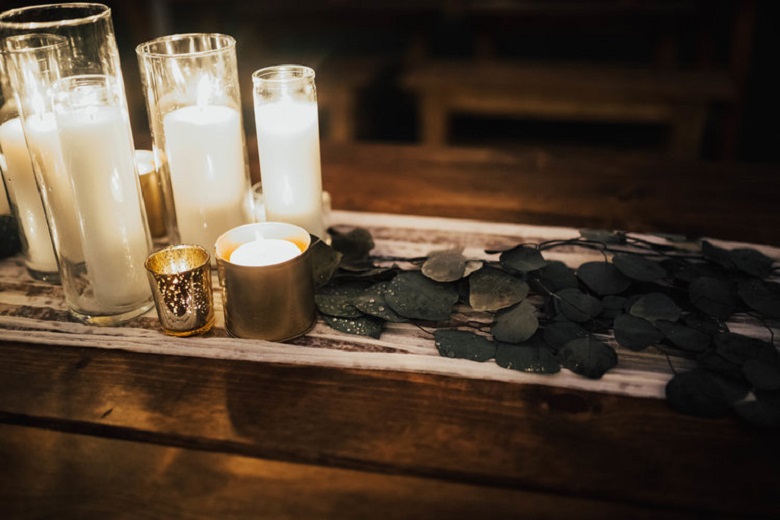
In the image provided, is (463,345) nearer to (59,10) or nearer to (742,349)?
(742,349)

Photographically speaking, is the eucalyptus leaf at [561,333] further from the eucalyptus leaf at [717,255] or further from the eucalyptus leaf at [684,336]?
the eucalyptus leaf at [717,255]

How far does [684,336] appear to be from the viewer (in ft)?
2.14

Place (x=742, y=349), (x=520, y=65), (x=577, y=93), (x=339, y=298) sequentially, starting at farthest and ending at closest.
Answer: (x=520, y=65) → (x=577, y=93) → (x=339, y=298) → (x=742, y=349)

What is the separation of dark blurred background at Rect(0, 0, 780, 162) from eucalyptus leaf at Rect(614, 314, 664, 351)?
1.88 m

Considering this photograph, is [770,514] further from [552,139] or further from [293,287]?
[552,139]

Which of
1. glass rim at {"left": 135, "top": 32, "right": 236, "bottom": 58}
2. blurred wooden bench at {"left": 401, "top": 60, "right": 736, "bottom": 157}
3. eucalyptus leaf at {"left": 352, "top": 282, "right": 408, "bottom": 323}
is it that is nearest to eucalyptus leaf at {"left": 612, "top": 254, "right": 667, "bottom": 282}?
eucalyptus leaf at {"left": 352, "top": 282, "right": 408, "bottom": 323}

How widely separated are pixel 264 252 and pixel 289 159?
0.42 feet

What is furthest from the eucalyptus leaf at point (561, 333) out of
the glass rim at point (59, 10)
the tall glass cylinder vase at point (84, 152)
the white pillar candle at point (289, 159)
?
the glass rim at point (59, 10)

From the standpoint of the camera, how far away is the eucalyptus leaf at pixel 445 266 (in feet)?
2.45

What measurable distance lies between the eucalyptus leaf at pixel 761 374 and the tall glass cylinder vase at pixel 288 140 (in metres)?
0.50

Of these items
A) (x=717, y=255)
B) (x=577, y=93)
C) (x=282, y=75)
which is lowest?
(x=577, y=93)

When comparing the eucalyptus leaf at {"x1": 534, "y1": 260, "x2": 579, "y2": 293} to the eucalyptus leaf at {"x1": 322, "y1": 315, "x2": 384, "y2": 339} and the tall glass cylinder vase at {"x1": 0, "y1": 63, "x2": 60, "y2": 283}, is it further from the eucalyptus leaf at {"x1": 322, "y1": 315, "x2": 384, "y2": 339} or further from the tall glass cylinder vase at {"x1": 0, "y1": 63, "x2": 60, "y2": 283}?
the tall glass cylinder vase at {"x1": 0, "y1": 63, "x2": 60, "y2": 283}

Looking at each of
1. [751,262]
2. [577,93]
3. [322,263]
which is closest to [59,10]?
[322,263]

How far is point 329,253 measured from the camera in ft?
2.49
